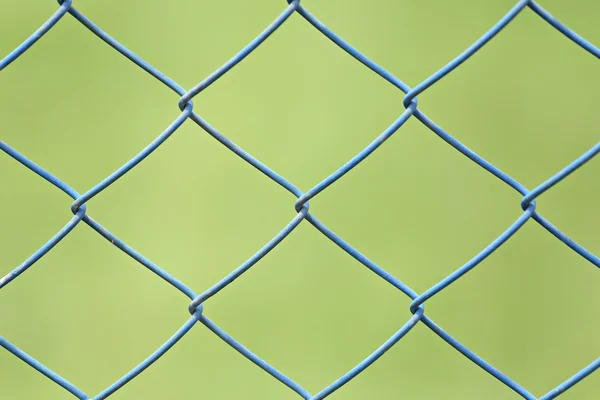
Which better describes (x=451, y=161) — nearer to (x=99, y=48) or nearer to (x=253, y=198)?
(x=253, y=198)

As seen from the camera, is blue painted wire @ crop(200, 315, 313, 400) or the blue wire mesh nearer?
the blue wire mesh

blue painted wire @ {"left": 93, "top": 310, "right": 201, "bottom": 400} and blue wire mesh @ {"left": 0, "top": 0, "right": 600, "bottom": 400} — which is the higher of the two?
blue wire mesh @ {"left": 0, "top": 0, "right": 600, "bottom": 400}

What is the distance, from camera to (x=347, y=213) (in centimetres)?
342

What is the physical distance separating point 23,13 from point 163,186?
130 centimetres

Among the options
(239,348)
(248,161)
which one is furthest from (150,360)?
(248,161)

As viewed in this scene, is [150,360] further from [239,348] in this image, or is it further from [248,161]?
[248,161]

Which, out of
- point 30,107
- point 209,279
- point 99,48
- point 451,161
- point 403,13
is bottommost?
point 209,279

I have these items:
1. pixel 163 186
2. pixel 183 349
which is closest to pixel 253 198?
pixel 163 186

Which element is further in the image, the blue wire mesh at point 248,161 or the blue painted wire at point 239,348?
the blue painted wire at point 239,348

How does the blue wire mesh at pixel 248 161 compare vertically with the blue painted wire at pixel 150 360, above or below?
above

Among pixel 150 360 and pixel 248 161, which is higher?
pixel 248 161

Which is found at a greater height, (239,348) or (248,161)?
(248,161)

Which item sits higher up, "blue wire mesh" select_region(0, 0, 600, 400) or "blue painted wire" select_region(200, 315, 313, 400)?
"blue wire mesh" select_region(0, 0, 600, 400)

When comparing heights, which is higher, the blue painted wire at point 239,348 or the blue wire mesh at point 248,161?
the blue wire mesh at point 248,161
